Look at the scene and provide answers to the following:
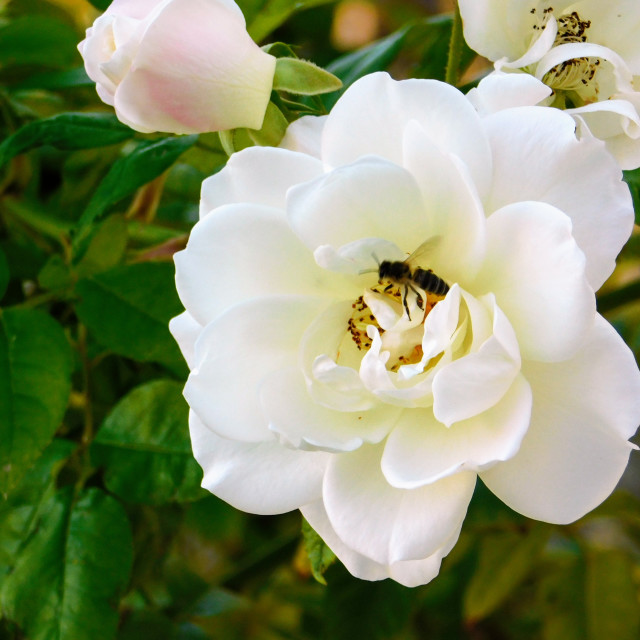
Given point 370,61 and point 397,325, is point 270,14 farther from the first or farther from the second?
point 397,325

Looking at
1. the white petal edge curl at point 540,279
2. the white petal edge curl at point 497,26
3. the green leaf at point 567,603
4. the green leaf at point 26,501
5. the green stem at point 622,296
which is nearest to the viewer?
the white petal edge curl at point 540,279

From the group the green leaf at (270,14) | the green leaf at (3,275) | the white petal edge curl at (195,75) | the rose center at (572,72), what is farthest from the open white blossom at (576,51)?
the green leaf at (3,275)

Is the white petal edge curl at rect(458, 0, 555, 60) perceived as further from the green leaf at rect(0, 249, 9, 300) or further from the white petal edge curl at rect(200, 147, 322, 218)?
the green leaf at rect(0, 249, 9, 300)

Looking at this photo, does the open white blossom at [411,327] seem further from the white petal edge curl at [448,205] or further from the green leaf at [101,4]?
the green leaf at [101,4]

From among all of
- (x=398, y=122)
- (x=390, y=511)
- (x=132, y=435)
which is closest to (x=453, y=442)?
(x=390, y=511)

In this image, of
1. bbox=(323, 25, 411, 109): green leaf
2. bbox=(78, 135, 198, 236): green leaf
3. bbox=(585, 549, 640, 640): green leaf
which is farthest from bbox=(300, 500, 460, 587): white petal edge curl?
bbox=(585, 549, 640, 640): green leaf

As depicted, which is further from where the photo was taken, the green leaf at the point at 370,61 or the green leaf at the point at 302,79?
the green leaf at the point at 370,61
